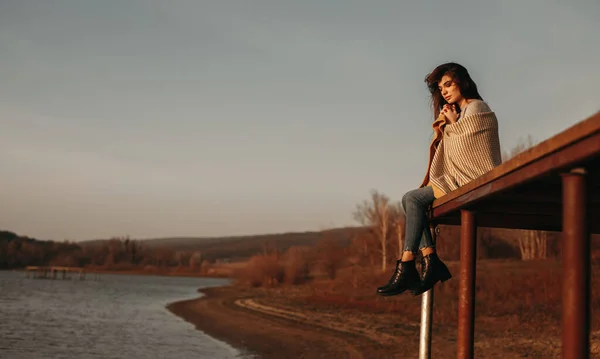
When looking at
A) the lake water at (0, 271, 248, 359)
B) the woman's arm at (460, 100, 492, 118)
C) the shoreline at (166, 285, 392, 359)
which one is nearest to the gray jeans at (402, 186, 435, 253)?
the woman's arm at (460, 100, 492, 118)

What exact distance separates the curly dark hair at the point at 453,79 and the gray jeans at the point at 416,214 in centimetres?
68

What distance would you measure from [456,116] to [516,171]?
157 cm

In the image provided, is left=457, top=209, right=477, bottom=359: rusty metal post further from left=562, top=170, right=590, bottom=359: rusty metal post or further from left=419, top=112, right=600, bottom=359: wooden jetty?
left=562, top=170, right=590, bottom=359: rusty metal post

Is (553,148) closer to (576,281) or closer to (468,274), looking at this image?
(576,281)

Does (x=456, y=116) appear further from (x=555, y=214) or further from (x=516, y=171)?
(x=516, y=171)

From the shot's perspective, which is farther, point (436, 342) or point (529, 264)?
point (529, 264)

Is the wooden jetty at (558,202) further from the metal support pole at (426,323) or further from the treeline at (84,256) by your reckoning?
the treeline at (84,256)

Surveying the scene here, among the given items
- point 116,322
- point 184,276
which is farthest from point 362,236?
point 184,276

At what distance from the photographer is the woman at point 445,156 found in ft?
14.6

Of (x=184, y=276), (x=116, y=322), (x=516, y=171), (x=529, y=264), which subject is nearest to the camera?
(x=516, y=171)

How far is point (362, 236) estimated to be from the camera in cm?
5609

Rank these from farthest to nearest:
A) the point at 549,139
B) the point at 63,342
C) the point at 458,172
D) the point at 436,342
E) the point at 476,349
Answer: the point at 63,342
the point at 436,342
the point at 476,349
the point at 458,172
the point at 549,139

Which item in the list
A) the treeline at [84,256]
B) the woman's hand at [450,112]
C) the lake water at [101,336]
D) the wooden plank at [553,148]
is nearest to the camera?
the wooden plank at [553,148]

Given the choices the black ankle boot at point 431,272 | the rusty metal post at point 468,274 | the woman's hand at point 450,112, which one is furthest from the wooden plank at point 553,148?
the black ankle boot at point 431,272
